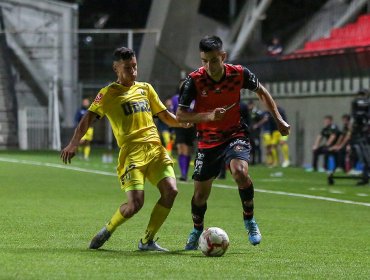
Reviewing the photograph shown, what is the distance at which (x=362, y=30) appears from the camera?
40.3 m

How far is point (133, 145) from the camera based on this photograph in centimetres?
1248

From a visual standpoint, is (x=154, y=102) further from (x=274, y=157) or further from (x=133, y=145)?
(x=274, y=157)

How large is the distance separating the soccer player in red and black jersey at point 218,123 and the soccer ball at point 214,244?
0.75 m

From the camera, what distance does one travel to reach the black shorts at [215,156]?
12.6 meters

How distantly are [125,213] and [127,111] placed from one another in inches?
41.5

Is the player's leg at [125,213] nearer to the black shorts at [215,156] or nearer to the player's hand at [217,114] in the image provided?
the black shorts at [215,156]

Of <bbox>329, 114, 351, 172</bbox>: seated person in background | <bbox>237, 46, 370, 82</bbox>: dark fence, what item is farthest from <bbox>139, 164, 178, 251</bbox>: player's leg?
<bbox>237, 46, 370, 82</bbox>: dark fence

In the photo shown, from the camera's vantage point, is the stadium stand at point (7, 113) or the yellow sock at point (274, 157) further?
the stadium stand at point (7, 113)

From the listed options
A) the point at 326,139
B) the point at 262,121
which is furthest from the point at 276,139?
the point at 326,139

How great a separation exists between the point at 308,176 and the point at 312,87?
6.63m

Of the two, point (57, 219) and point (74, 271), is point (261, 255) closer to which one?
point (74, 271)

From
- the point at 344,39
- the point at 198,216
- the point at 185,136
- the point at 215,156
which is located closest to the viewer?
the point at 215,156

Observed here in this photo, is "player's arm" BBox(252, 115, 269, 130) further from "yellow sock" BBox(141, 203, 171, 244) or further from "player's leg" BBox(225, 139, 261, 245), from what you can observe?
"yellow sock" BBox(141, 203, 171, 244)

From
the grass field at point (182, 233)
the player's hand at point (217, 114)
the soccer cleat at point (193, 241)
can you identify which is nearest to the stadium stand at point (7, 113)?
the grass field at point (182, 233)
